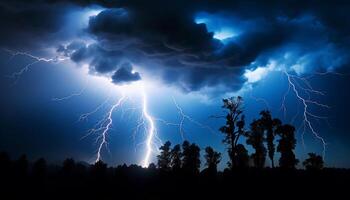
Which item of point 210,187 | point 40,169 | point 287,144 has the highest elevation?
point 287,144

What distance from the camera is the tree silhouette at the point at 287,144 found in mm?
50625

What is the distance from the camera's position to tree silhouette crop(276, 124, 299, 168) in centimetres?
5062

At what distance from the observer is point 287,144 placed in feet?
167

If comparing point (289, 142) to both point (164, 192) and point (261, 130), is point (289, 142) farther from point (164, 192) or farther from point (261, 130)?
point (164, 192)

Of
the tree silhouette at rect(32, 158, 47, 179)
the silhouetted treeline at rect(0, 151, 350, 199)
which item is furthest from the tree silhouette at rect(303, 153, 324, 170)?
the tree silhouette at rect(32, 158, 47, 179)

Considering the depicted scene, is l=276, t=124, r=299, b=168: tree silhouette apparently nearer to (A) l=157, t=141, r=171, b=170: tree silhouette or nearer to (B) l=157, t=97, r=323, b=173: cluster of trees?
(B) l=157, t=97, r=323, b=173: cluster of trees

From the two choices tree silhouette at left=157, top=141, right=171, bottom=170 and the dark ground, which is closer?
the dark ground

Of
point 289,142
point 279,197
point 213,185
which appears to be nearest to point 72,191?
point 213,185

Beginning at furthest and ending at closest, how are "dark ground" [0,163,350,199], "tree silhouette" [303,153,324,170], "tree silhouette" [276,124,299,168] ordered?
"tree silhouette" [303,153,324,170] < "tree silhouette" [276,124,299,168] < "dark ground" [0,163,350,199]

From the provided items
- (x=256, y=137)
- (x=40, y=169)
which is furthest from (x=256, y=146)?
(x=40, y=169)

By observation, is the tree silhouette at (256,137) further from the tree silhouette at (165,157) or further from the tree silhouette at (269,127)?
the tree silhouette at (165,157)

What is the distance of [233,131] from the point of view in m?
42.6

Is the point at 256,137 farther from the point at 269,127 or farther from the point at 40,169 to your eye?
the point at 40,169

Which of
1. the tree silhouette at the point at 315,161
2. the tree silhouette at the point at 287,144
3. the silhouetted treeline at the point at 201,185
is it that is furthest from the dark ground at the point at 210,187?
the tree silhouette at the point at 315,161
